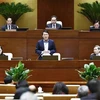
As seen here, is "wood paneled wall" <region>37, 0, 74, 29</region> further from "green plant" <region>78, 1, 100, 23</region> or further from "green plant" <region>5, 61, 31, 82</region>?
"green plant" <region>5, 61, 31, 82</region>

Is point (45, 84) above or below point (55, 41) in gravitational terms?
below

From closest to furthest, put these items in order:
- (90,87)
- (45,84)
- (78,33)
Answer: (90,87) < (45,84) < (78,33)


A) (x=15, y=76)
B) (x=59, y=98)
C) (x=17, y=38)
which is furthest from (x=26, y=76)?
(x=17, y=38)

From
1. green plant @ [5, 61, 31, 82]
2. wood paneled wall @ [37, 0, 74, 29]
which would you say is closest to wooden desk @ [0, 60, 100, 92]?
green plant @ [5, 61, 31, 82]

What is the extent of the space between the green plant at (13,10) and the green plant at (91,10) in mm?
2139

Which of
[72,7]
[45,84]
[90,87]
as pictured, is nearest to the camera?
[90,87]

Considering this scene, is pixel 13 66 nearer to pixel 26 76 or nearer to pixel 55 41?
pixel 26 76

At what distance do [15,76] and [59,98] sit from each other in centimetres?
298

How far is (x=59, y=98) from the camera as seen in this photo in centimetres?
696

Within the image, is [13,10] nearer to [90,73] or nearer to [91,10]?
[91,10]

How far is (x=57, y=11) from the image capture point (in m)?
17.4

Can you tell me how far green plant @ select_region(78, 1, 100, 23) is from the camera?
16.5m

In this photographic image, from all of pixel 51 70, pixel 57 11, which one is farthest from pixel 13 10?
pixel 51 70

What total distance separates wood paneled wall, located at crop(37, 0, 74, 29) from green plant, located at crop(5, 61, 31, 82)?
7.27 m
